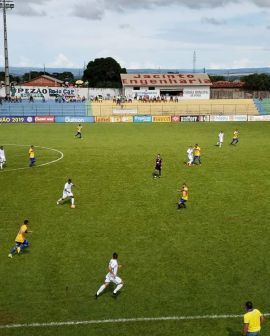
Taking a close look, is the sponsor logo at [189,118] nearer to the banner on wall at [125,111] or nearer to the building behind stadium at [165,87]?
the banner on wall at [125,111]

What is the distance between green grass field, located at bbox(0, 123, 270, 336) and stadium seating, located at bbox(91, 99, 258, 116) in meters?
45.4

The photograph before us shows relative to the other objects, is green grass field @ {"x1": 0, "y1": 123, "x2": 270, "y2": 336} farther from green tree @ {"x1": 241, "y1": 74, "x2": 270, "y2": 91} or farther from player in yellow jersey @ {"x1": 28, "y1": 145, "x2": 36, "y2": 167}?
green tree @ {"x1": 241, "y1": 74, "x2": 270, "y2": 91}

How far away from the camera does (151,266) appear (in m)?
17.0

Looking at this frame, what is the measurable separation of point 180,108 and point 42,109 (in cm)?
2624

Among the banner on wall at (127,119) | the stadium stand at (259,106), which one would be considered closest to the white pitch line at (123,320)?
the banner on wall at (127,119)

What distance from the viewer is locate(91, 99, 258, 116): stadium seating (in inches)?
3270

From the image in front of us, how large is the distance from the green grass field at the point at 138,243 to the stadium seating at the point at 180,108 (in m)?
45.4

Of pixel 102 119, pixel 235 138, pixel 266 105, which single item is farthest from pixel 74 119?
pixel 266 105

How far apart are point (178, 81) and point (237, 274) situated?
89.1 meters

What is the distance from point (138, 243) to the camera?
1927 centimetres

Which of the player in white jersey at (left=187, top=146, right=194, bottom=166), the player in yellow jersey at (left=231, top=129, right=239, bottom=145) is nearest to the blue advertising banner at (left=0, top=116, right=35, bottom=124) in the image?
the player in yellow jersey at (left=231, top=129, right=239, bottom=145)

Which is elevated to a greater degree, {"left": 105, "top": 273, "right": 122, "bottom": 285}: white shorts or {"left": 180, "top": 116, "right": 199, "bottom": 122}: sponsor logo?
{"left": 180, "top": 116, "right": 199, "bottom": 122}: sponsor logo

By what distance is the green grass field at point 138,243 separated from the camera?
14.0m

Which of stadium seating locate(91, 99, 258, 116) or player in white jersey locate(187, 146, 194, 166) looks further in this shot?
stadium seating locate(91, 99, 258, 116)
